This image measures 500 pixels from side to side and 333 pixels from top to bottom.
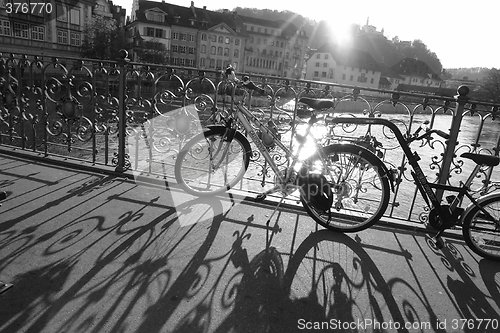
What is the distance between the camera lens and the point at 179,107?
523 centimetres

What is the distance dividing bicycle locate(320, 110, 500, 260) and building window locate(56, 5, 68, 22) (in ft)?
175

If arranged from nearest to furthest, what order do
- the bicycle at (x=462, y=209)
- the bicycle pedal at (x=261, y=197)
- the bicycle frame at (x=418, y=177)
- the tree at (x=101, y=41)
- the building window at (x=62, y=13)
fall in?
the bicycle at (x=462, y=209), the bicycle frame at (x=418, y=177), the bicycle pedal at (x=261, y=197), the tree at (x=101, y=41), the building window at (x=62, y=13)

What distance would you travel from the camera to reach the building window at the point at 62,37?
47.5 metres

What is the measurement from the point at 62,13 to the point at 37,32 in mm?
4618

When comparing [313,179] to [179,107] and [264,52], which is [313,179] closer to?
[179,107]

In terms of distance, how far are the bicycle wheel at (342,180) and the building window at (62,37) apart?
52.8 metres

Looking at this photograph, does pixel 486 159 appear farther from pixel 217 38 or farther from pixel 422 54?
pixel 422 54

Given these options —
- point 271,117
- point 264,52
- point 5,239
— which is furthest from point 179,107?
point 264,52

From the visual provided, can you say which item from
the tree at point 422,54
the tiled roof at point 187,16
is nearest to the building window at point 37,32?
the tiled roof at point 187,16

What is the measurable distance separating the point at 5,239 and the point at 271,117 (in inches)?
117

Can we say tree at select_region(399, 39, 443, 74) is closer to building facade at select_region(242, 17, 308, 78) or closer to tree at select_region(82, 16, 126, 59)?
building facade at select_region(242, 17, 308, 78)

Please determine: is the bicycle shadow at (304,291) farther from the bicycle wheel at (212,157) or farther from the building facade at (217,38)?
the building facade at (217,38)

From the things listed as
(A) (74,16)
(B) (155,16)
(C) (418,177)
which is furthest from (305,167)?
(B) (155,16)

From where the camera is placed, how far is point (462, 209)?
371cm
